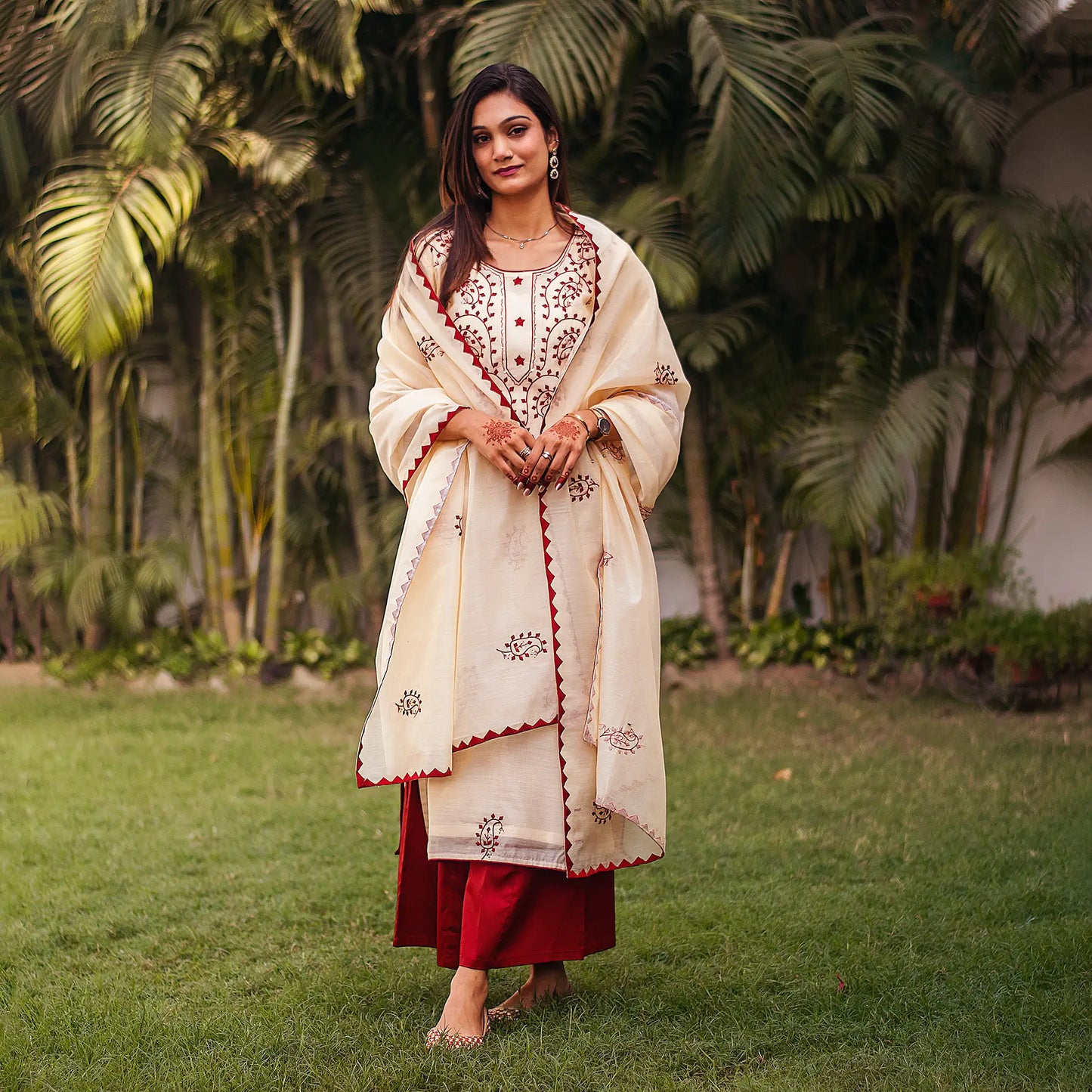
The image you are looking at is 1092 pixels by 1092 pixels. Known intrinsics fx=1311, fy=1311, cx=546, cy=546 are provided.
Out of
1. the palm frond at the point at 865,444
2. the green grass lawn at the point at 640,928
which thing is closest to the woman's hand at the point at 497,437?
the green grass lawn at the point at 640,928

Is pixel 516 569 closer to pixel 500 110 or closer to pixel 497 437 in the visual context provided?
pixel 497 437

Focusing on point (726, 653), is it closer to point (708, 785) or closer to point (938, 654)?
point (938, 654)

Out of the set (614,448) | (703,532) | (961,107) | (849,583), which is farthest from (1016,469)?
(614,448)

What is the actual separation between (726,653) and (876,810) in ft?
7.70

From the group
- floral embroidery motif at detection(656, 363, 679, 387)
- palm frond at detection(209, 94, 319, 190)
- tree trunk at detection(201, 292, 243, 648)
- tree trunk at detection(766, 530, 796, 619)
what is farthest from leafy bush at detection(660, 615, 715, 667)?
floral embroidery motif at detection(656, 363, 679, 387)

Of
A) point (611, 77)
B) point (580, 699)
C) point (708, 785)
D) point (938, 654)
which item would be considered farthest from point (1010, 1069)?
point (611, 77)

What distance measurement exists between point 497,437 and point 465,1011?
42.9 inches

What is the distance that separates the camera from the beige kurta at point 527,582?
2.53 meters

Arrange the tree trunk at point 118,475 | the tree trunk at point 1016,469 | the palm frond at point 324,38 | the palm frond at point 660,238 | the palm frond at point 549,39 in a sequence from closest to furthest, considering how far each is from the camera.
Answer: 1. the palm frond at point 549,39
2. the palm frond at point 660,238
3. the palm frond at point 324,38
4. the tree trunk at point 1016,469
5. the tree trunk at point 118,475

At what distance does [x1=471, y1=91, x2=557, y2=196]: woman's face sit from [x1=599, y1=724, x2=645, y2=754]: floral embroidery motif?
108cm

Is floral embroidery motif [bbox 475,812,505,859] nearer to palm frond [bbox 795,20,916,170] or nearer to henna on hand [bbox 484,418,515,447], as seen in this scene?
henna on hand [bbox 484,418,515,447]

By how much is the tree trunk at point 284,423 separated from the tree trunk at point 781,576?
2.50 m

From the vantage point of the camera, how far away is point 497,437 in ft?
8.30

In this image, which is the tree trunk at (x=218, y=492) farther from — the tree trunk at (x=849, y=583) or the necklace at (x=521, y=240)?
the necklace at (x=521, y=240)
